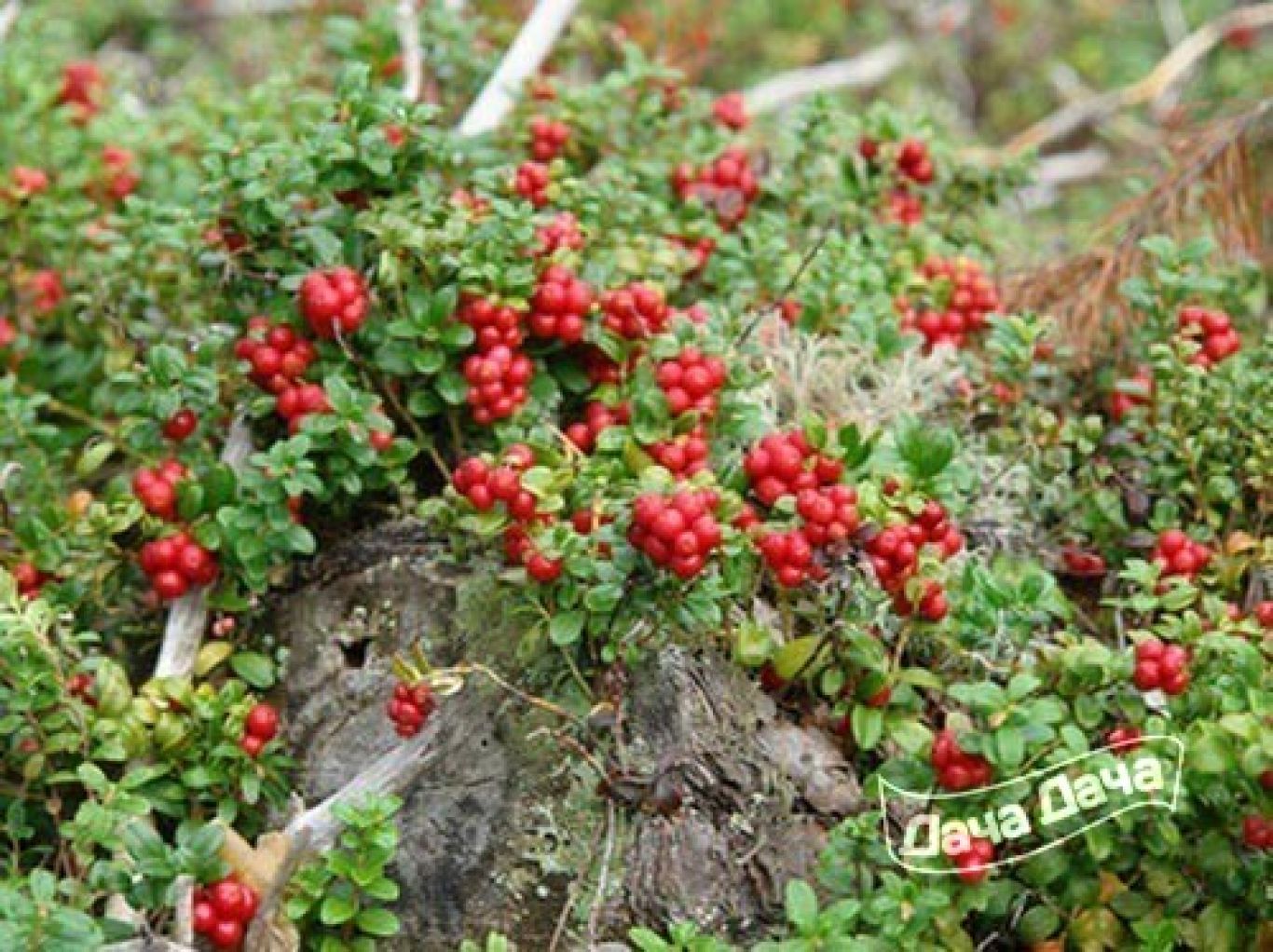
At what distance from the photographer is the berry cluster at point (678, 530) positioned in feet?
8.55

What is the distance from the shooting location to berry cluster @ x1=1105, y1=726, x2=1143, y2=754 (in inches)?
101

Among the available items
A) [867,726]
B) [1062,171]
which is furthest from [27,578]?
[1062,171]

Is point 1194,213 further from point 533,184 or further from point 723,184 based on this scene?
point 533,184

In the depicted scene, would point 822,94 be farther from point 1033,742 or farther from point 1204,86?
point 1204,86

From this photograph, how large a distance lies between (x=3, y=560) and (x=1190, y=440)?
230cm

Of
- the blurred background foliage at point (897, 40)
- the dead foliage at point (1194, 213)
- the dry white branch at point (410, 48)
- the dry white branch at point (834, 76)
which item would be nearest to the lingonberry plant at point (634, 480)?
the dead foliage at point (1194, 213)

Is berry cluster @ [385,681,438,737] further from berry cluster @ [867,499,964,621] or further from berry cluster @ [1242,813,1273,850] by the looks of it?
berry cluster @ [1242,813,1273,850]

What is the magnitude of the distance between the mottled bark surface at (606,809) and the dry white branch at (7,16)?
2.94 m

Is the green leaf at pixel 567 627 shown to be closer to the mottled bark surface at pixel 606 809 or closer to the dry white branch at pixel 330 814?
the mottled bark surface at pixel 606 809

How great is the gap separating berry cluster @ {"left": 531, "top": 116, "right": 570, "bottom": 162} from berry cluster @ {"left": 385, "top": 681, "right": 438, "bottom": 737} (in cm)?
162

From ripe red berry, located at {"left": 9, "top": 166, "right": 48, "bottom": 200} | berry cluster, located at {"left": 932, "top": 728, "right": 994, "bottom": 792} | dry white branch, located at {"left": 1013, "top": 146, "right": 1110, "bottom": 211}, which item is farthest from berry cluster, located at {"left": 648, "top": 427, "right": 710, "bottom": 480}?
dry white branch, located at {"left": 1013, "top": 146, "right": 1110, "bottom": 211}

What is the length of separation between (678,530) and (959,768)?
55 cm

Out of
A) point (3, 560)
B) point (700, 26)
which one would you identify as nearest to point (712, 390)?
point (3, 560)

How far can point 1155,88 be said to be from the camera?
617 centimetres
